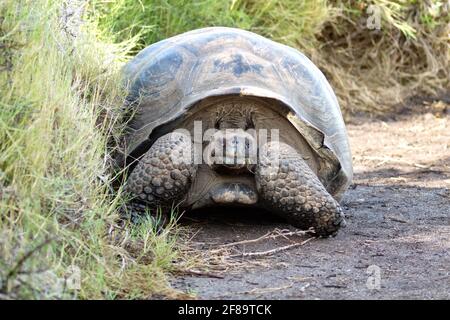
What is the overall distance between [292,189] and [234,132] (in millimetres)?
383

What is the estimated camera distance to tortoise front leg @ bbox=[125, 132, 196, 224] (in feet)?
12.8

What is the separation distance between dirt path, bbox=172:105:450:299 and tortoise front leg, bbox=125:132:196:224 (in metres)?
0.24

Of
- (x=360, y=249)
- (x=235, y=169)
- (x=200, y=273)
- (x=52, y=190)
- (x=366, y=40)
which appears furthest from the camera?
(x=366, y=40)

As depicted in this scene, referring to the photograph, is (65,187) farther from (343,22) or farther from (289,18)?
(343,22)

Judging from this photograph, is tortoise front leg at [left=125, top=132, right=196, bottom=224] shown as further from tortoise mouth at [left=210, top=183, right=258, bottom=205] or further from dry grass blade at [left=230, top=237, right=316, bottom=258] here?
dry grass blade at [left=230, top=237, right=316, bottom=258]

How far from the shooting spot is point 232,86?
4051 millimetres

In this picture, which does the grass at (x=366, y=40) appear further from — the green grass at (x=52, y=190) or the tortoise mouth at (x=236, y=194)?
the green grass at (x=52, y=190)

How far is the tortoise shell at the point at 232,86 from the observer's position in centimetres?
411

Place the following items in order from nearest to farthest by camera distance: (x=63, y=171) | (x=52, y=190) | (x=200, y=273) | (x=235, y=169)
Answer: (x=52, y=190), (x=63, y=171), (x=200, y=273), (x=235, y=169)

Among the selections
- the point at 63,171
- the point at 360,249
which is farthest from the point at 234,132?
the point at 63,171

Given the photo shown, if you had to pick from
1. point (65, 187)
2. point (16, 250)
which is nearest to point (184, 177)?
point (65, 187)

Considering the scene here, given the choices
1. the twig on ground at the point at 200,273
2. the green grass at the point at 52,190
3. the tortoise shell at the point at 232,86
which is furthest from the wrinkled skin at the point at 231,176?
the twig on ground at the point at 200,273

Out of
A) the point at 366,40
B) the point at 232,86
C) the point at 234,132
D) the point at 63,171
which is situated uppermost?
the point at 366,40

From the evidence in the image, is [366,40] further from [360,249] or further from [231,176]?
[360,249]
